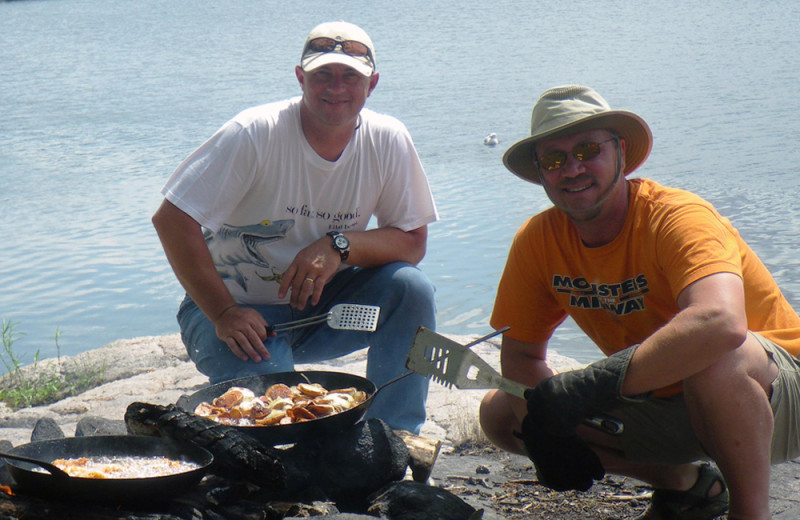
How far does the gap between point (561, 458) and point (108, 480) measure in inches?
54.1

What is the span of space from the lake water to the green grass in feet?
3.15

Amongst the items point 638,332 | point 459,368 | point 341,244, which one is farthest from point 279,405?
point 638,332

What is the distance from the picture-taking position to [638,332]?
2896 millimetres

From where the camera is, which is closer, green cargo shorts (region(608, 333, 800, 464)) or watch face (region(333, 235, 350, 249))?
green cargo shorts (region(608, 333, 800, 464))

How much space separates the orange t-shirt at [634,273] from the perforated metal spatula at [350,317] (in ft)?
1.77

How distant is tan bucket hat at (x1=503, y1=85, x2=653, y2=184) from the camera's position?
2857 millimetres

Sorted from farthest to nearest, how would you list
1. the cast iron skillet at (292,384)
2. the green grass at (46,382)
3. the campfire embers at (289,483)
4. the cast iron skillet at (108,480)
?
1. the green grass at (46,382)
2. the cast iron skillet at (292,384)
3. the campfire embers at (289,483)
4. the cast iron skillet at (108,480)

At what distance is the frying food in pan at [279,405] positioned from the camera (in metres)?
2.79

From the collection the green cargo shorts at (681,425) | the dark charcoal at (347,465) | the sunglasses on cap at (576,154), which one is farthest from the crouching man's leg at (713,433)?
the sunglasses on cap at (576,154)

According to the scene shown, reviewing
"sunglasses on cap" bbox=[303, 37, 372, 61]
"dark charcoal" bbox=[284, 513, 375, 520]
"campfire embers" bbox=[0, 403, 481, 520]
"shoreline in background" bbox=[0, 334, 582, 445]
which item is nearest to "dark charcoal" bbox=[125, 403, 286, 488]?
"campfire embers" bbox=[0, 403, 481, 520]

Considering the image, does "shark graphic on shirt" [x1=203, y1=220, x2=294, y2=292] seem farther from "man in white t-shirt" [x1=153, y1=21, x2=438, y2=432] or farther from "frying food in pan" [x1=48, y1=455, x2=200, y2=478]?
"frying food in pan" [x1=48, y1=455, x2=200, y2=478]

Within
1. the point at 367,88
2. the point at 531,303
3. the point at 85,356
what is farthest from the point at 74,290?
the point at 531,303

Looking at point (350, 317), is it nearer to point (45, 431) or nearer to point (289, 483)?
point (289, 483)

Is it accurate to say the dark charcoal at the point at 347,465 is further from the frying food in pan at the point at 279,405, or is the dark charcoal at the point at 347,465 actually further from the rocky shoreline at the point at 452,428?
the rocky shoreline at the point at 452,428
